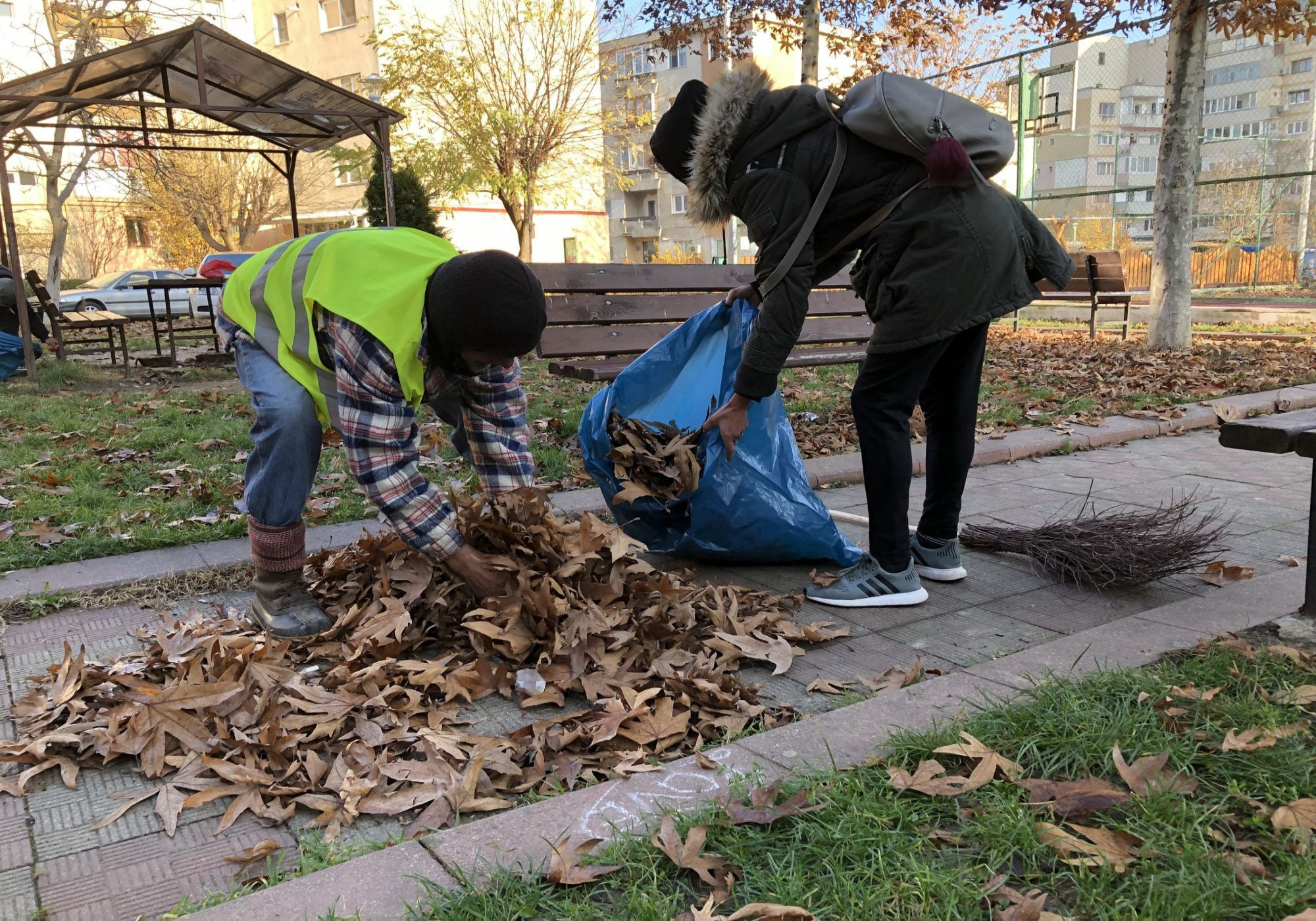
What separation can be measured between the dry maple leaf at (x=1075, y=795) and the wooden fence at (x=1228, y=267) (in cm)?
2246

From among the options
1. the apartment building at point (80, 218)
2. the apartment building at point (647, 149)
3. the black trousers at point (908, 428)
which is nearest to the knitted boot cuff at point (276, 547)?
the black trousers at point (908, 428)

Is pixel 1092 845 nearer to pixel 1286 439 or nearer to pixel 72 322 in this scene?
pixel 1286 439

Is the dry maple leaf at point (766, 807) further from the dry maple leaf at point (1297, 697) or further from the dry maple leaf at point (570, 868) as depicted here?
the dry maple leaf at point (1297, 697)

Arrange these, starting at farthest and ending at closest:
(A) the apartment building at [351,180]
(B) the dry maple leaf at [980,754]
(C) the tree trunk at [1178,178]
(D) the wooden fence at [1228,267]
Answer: (A) the apartment building at [351,180] → (D) the wooden fence at [1228,267] → (C) the tree trunk at [1178,178] → (B) the dry maple leaf at [980,754]

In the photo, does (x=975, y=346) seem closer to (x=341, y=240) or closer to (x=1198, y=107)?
(x=341, y=240)

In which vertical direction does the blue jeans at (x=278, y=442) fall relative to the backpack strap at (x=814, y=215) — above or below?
below

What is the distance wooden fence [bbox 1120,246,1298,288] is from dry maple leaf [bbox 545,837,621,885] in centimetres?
2302

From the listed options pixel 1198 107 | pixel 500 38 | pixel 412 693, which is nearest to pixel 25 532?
pixel 412 693

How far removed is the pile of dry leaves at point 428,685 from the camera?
2.08 meters

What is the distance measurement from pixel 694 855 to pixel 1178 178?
32.6 feet

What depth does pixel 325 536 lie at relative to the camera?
382 cm

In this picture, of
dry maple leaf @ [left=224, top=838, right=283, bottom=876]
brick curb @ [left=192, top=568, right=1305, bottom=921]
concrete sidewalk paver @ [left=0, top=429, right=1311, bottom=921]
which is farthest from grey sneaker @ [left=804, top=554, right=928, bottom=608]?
dry maple leaf @ [left=224, top=838, right=283, bottom=876]

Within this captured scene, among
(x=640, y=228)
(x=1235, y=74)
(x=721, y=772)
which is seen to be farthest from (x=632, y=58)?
(x=640, y=228)

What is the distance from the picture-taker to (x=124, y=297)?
80.5 feet
